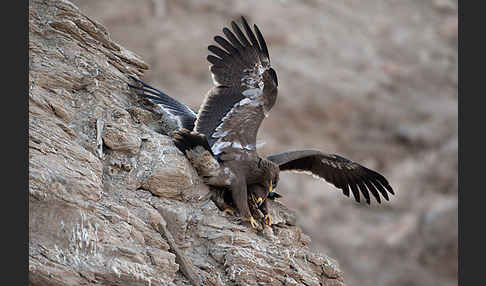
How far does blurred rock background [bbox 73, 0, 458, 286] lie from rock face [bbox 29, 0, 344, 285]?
1008 centimetres

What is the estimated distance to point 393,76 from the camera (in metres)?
19.9

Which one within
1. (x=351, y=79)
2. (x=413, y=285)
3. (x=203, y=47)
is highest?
(x=351, y=79)

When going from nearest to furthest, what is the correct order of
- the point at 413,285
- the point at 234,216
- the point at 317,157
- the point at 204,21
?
the point at 234,216 → the point at 317,157 → the point at 413,285 → the point at 204,21

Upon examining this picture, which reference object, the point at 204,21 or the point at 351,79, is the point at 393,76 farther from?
the point at 204,21

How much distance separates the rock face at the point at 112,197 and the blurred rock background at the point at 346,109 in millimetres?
10082

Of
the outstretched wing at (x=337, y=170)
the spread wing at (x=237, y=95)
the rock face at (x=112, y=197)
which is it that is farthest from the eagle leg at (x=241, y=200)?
the outstretched wing at (x=337, y=170)

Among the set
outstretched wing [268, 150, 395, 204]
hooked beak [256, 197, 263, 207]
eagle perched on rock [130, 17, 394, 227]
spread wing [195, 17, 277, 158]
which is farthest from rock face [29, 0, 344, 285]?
outstretched wing [268, 150, 395, 204]

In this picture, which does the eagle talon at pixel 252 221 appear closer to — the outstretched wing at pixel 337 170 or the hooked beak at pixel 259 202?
the hooked beak at pixel 259 202

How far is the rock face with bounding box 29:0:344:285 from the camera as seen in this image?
15.0ft

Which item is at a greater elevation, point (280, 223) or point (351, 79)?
point (351, 79)

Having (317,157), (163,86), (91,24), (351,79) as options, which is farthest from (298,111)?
(91,24)

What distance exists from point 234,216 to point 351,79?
13396 mm

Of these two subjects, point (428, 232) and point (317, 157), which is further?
point (428, 232)

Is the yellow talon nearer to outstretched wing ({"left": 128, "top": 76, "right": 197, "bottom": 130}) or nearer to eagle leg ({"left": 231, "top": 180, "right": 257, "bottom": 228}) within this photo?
eagle leg ({"left": 231, "top": 180, "right": 257, "bottom": 228})
